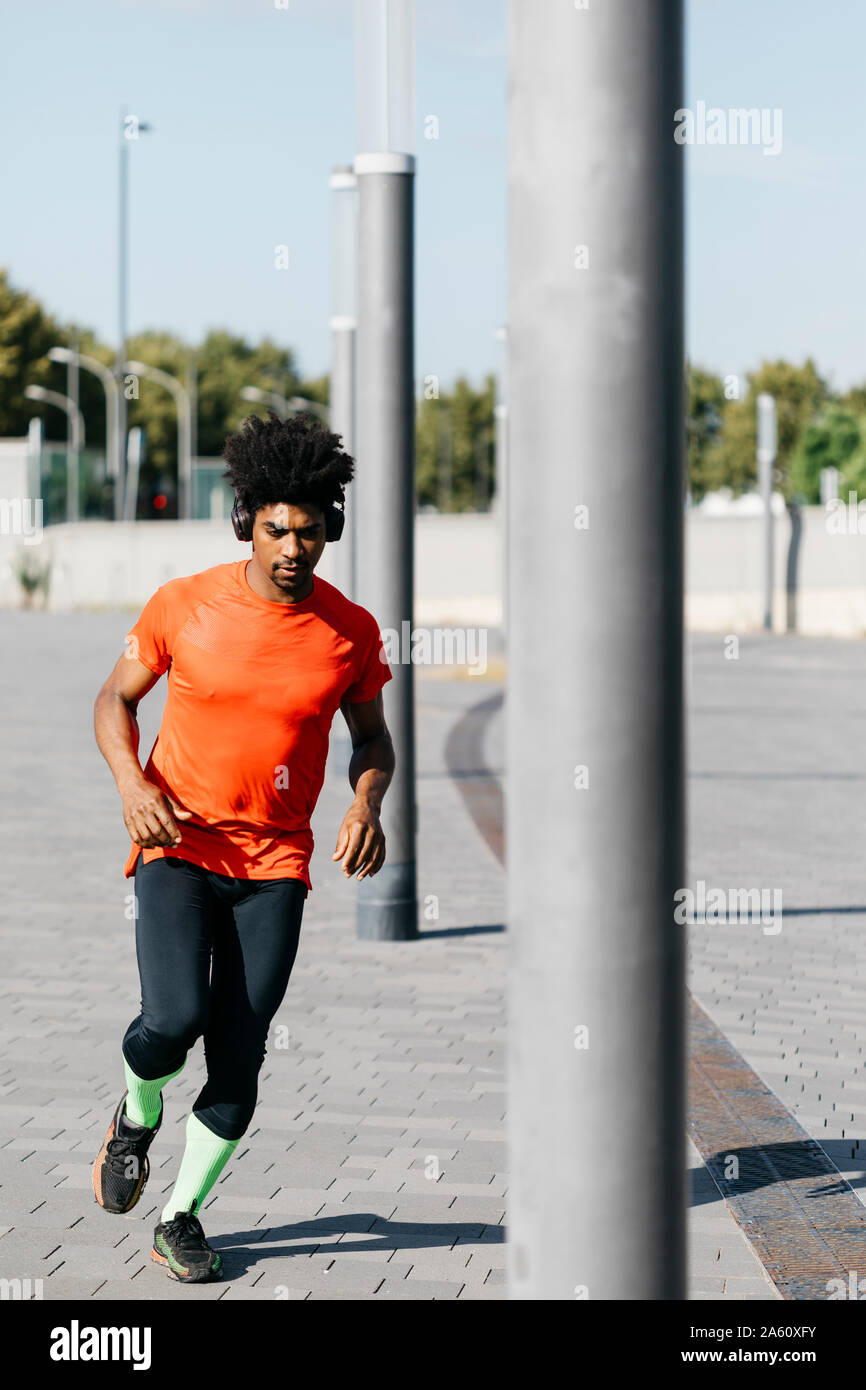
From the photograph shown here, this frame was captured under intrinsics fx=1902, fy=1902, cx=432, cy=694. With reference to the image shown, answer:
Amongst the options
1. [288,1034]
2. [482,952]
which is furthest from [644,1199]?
[482,952]

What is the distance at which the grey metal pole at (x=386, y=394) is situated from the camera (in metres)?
7.46

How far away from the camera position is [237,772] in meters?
3.92

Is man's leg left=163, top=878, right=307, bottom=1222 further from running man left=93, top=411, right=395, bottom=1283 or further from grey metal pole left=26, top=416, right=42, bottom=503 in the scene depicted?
grey metal pole left=26, top=416, right=42, bottom=503

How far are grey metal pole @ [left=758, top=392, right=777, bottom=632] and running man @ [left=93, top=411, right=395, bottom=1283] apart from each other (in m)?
30.0

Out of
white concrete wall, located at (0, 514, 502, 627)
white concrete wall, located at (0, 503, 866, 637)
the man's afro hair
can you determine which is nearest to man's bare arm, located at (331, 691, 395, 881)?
the man's afro hair

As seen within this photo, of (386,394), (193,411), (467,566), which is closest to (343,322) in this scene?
(386,394)

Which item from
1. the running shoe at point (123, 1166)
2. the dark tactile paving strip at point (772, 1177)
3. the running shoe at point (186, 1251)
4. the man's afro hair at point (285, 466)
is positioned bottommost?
the dark tactile paving strip at point (772, 1177)

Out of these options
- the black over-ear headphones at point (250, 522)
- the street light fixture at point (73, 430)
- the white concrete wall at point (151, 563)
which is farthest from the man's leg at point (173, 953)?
the street light fixture at point (73, 430)

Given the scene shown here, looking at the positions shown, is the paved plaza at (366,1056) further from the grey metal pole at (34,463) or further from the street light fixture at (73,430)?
the street light fixture at (73,430)

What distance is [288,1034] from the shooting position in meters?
6.24

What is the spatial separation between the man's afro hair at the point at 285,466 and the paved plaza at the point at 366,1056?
65.1 inches

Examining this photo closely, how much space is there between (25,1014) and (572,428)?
15.7 ft
